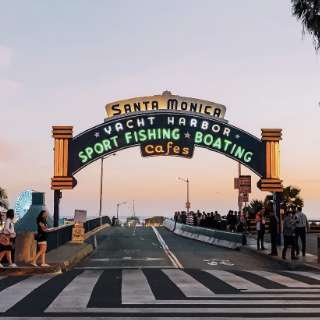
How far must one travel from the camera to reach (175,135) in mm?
32781

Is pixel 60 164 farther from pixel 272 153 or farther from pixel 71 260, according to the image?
pixel 272 153

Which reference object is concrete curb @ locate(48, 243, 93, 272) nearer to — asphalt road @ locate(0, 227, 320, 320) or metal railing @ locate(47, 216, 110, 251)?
metal railing @ locate(47, 216, 110, 251)

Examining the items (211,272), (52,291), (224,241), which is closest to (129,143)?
(224,241)

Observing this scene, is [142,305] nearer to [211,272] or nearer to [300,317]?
[300,317]

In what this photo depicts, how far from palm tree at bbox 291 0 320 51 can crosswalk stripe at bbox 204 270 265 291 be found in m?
8.17

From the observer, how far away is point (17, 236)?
18.9 meters

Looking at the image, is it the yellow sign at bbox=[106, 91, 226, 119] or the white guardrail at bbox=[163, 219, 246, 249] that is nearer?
the white guardrail at bbox=[163, 219, 246, 249]

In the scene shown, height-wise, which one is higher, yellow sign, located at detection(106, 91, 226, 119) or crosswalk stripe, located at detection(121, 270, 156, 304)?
yellow sign, located at detection(106, 91, 226, 119)

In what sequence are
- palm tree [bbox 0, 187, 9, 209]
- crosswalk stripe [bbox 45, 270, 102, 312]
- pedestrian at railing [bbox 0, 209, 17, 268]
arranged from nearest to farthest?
crosswalk stripe [bbox 45, 270, 102, 312]
pedestrian at railing [bbox 0, 209, 17, 268]
palm tree [bbox 0, 187, 9, 209]

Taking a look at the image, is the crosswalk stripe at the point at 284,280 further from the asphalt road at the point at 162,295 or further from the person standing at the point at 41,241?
the person standing at the point at 41,241

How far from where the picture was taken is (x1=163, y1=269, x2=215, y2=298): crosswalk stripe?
11.8 m

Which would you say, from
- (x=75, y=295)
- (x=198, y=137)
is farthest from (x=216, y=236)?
(x=75, y=295)

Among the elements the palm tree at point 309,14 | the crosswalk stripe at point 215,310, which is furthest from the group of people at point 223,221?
the crosswalk stripe at point 215,310

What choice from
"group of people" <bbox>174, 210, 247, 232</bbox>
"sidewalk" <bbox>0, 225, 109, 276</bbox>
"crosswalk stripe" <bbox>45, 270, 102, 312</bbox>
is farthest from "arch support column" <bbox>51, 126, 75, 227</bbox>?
"crosswalk stripe" <bbox>45, 270, 102, 312</bbox>
